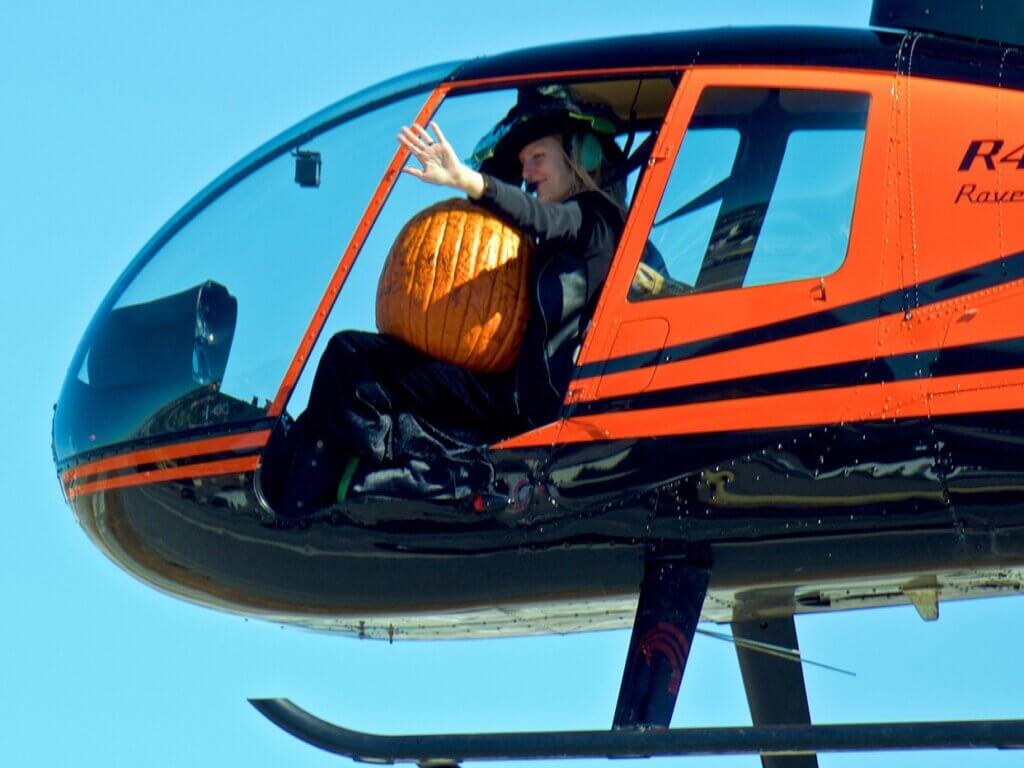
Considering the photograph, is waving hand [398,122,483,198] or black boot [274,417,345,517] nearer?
waving hand [398,122,483,198]

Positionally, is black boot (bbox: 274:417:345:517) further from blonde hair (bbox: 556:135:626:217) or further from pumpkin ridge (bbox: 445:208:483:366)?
blonde hair (bbox: 556:135:626:217)

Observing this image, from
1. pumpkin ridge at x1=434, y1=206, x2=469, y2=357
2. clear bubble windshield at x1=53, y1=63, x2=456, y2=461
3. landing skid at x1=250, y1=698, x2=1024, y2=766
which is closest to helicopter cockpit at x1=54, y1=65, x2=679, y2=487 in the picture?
clear bubble windshield at x1=53, y1=63, x2=456, y2=461

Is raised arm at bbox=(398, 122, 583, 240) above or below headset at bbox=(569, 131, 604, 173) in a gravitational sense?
below

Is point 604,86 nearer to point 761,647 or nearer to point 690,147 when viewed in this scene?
point 690,147

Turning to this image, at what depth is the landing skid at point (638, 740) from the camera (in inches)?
259

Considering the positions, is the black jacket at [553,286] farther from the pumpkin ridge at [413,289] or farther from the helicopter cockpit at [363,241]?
the pumpkin ridge at [413,289]

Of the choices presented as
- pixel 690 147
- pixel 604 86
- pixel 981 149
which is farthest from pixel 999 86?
pixel 604 86

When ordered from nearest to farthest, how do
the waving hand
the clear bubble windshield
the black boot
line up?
the waving hand < the black boot < the clear bubble windshield

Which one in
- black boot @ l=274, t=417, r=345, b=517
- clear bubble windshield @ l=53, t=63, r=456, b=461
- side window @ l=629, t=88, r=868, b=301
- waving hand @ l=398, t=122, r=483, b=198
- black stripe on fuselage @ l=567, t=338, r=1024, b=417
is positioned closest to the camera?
black stripe on fuselage @ l=567, t=338, r=1024, b=417

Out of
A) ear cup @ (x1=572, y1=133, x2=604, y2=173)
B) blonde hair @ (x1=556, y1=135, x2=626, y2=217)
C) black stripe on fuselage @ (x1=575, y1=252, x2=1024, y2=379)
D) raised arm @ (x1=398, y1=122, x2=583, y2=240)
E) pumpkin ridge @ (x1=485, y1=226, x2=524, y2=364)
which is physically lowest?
black stripe on fuselage @ (x1=575, y1=252, x2=1024, y2=379)

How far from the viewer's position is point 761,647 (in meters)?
8.88

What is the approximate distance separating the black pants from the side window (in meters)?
0.75

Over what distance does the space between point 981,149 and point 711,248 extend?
38.1 inches

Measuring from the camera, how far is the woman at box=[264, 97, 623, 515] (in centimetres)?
740
